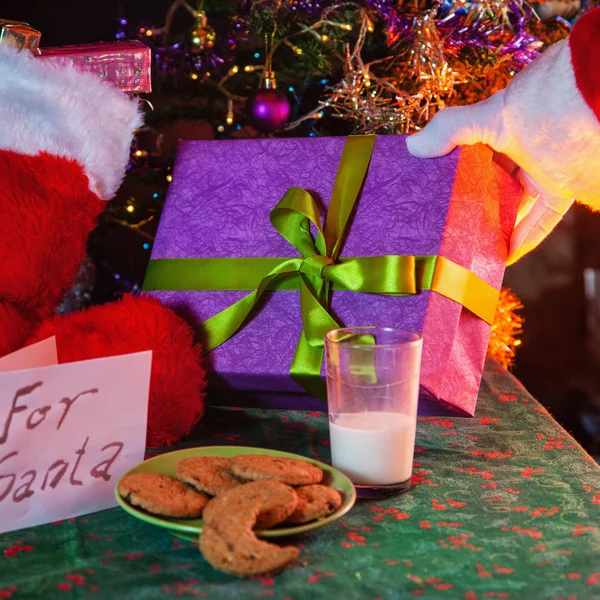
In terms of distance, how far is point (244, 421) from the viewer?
929mm

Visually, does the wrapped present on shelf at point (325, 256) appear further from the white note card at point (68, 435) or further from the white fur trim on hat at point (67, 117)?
the white note card at point (68, 435)

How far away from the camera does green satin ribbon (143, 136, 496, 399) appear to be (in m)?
0.87

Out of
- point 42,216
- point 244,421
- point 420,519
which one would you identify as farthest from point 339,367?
point 42,216

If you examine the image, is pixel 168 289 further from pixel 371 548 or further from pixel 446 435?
pixel 371 548

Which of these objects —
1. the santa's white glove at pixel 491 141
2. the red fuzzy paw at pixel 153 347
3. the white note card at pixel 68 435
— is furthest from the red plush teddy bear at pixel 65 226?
the santa's white glove at pixel 491 141

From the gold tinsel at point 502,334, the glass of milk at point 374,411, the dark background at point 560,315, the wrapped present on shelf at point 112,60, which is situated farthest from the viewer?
the dark background at point 560,315

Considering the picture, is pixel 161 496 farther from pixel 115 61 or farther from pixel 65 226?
pixel 115 61

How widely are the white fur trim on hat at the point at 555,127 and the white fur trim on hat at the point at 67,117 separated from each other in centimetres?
45

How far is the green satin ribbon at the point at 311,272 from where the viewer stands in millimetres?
870

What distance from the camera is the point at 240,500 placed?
1.89 feet

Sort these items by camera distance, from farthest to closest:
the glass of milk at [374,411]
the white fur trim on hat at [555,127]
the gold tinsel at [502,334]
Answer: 1. the gold tinsel at [502,334]
2. the white fur trim on hat at [555,127]
3. the glass of milk at [374,411]

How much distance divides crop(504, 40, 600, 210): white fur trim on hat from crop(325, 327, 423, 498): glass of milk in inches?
11.3

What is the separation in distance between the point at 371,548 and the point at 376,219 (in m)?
0.43

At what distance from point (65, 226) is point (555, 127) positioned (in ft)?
1.79
